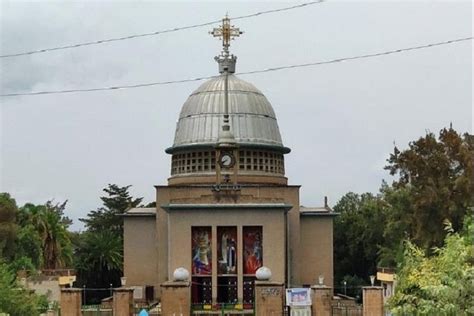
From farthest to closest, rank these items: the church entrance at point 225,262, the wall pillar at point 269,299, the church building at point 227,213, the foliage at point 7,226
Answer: the foliage at point 7,226 → the church building at point 227,213 → the church entrance at point 225,262 → the wall pillar at point 269,299

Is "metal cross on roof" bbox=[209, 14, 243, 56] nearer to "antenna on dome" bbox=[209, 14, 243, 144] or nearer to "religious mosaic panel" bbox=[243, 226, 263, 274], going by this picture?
"antenna on dome" bbox=[209, 14, 243, 144]

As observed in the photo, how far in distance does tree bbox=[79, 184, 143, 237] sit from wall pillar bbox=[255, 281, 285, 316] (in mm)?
34712

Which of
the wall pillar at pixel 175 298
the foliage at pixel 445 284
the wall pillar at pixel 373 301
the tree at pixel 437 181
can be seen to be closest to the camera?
the foliage at pixel 445 284

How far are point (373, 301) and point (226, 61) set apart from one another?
21.5 m

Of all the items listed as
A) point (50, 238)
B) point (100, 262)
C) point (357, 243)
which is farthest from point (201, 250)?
point (357, 243)

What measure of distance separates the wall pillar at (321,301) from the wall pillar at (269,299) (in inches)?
43.2

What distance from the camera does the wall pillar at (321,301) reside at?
1184 inches

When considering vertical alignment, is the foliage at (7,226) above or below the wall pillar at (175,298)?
above

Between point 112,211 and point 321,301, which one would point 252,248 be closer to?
point 321,301

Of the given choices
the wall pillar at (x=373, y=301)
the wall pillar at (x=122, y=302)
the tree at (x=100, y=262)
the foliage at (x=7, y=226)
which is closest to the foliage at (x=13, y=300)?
the wall pillar at (x=122, y=302)

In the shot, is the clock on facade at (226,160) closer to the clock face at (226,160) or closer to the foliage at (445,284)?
the clock face at (226,160)

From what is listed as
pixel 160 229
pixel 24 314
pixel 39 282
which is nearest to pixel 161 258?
pixel 160 229

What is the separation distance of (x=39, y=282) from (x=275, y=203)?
438 inches

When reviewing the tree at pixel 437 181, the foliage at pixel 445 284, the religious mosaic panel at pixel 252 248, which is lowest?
the foliage at pixel 445 284
